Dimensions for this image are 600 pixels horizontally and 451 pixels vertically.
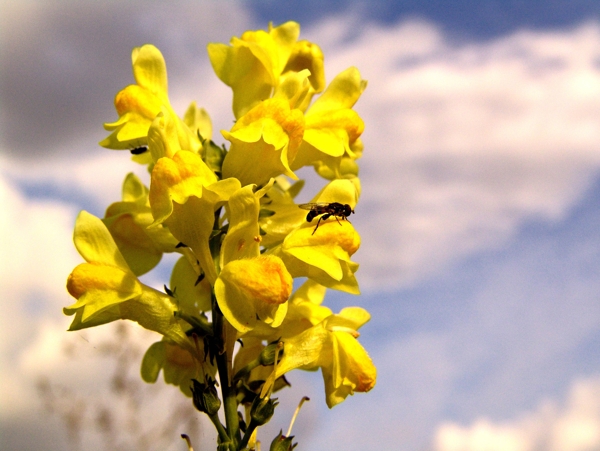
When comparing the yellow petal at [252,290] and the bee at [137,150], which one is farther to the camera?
the bee at [137,150]

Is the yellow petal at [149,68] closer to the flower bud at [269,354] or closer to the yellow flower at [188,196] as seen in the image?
the yellow flower at [188,196]

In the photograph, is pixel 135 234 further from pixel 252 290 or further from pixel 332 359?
pixel 332 359

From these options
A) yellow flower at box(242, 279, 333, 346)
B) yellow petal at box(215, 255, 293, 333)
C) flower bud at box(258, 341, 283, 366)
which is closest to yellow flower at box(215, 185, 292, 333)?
yellow petal at box(215, 255, 293, 333)

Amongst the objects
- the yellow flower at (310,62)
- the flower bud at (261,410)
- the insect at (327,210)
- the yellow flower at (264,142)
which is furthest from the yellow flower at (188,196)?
the yellow flower at (310,62)

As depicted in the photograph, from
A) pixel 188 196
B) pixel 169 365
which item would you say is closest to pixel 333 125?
pixel 188 196

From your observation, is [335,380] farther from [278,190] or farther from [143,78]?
[143,78]

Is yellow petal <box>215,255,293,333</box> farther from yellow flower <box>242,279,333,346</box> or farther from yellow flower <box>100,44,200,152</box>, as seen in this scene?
yellow flower <box>100,44,200,152</box>
